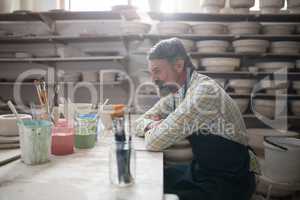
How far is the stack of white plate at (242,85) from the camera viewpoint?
10.6ft

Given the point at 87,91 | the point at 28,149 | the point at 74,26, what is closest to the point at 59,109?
the point at 28,149

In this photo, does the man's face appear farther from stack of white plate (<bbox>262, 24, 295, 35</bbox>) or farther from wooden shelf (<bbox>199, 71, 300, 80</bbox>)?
stack of white plate (<bbox>262, 24, 295, 35</bbox>)

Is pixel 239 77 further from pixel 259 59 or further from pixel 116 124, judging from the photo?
pixel 116 124

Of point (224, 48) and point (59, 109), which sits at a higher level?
point (224, 48)

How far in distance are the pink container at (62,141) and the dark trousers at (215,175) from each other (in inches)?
21.1

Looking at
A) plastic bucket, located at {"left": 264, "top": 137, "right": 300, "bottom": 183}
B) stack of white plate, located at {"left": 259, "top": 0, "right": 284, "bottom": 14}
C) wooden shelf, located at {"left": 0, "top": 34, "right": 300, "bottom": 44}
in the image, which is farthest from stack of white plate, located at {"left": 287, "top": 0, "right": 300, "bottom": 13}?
plastic bucket, located at {"left": 264, "top": 137, "right": 300, "bottom": 183}

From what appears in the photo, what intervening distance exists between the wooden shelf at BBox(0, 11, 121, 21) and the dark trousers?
8.19 feet

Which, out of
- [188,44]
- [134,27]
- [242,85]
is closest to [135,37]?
[134,27]

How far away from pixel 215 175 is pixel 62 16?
304 cm

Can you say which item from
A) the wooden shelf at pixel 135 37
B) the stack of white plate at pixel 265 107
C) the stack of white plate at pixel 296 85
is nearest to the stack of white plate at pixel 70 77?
the wooden shelf at pixel 135 37

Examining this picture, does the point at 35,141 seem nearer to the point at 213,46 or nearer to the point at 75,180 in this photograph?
the point at 75,180

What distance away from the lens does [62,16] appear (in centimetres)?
355

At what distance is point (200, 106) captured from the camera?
4.70 ft

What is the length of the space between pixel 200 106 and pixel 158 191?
26.6 inches
